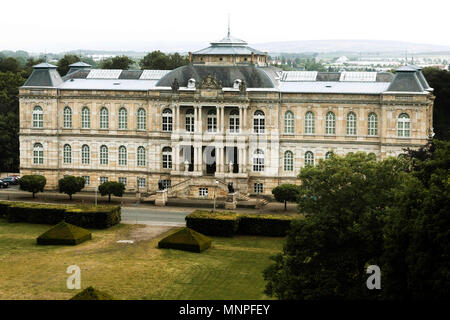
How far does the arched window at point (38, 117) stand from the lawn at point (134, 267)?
86.6 ft

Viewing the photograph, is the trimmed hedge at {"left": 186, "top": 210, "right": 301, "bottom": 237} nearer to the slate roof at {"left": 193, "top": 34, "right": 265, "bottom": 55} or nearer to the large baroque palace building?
the large baroque palace building

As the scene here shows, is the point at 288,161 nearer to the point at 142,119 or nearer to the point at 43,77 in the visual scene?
the point at 142,119

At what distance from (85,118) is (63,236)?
31386 millimetres

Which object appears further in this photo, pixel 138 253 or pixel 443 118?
pixel 443 118

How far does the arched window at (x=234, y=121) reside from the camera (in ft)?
312

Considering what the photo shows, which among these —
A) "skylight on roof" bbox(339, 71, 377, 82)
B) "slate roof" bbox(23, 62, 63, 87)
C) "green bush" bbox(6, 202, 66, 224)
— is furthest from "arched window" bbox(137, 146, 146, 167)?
"skylight on roof" bbox(339, 71, 377, 82)

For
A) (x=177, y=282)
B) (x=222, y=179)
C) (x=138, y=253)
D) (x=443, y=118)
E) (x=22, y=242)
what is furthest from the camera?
(x=443, y=118)

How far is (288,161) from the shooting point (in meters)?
94.8

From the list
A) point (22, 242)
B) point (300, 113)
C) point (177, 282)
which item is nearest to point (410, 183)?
point (177, 282)

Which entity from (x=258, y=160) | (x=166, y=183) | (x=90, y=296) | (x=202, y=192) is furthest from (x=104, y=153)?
(x=90, y=296)

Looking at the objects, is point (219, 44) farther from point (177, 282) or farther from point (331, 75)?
point (177, 282)

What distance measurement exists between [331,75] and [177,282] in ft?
154

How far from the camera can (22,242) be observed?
7144cm

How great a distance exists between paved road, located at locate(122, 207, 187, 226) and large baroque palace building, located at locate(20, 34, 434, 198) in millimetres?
7284
